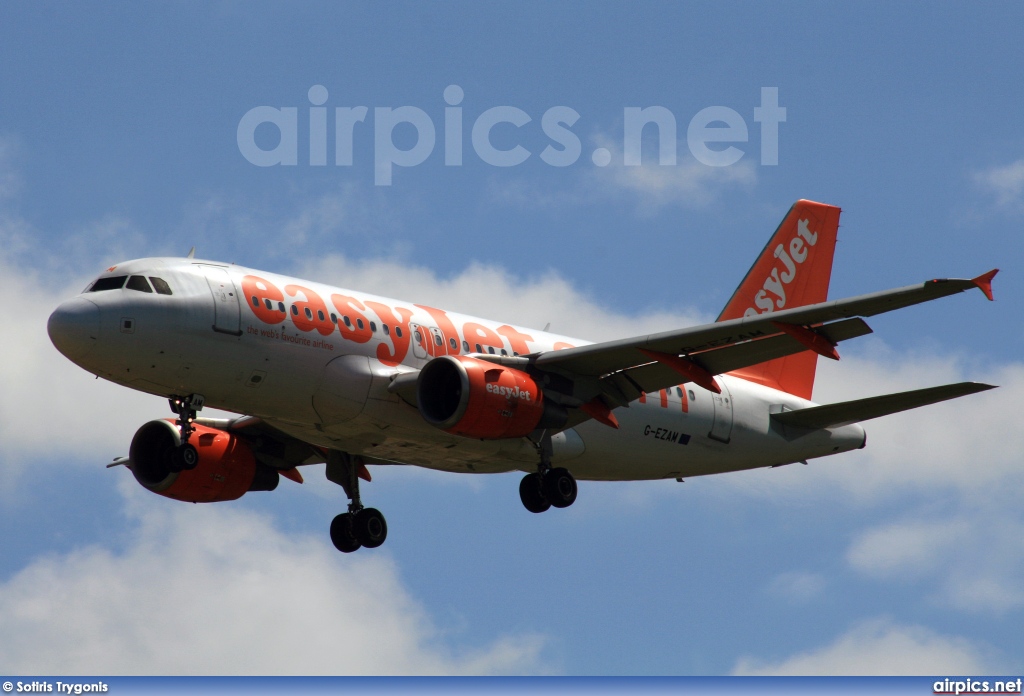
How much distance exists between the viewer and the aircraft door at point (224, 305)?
108 ft

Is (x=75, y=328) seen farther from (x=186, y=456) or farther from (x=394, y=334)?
(x=394, y=334)

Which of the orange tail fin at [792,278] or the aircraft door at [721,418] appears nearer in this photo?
the aircraft door at [721,418]

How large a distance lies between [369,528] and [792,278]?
1629 cm

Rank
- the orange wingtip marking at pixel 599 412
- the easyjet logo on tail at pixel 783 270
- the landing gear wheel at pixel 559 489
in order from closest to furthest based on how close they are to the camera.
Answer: the orange wingtip marking at pixel 599 412
the landing gear wheel at pixel 559 489
the easyjet logo on tail at pixel 783 270

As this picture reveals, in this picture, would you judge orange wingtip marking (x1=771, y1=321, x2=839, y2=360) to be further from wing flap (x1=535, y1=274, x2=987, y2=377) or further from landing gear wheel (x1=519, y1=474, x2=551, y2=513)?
landing gear wheel (x1=519, y1=474, x2=551, y2=513)

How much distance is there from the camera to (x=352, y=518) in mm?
41312

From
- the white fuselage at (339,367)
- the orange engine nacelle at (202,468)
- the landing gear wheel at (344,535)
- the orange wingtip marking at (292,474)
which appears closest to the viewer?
the white fuselage at (339,367)

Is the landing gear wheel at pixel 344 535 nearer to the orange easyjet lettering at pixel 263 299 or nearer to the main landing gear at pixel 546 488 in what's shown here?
the main landing gear at pixel 546 488

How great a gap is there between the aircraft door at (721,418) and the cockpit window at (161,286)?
15879 mm

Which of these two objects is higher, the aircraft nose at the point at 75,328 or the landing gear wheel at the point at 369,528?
the landing gear wheel at the point at 369,528

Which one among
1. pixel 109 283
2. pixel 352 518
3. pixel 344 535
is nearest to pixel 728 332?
pixel 352 518

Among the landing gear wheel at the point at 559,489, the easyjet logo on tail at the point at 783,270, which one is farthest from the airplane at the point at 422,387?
the easyjet logo on tail at the point at 783,270

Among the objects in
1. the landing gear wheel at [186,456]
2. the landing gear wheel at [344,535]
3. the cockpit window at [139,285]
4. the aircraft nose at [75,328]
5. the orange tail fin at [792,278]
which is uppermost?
the orange tail fin at [792,278]

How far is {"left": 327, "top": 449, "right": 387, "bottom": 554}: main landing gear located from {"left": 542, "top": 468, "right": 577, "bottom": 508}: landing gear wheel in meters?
6.40
